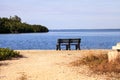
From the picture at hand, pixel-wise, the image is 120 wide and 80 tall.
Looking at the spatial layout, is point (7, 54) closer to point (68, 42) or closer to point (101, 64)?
point (101, 64)

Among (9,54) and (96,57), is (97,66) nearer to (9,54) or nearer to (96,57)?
(96,57)

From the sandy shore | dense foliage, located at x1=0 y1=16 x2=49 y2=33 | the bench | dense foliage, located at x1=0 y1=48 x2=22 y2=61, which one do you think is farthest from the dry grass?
dense foliage, located at x1=0 y1=16 x2=49 y2=33

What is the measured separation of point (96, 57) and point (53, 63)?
1991 millimetres

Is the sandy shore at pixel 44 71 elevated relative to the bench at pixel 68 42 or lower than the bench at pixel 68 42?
lower

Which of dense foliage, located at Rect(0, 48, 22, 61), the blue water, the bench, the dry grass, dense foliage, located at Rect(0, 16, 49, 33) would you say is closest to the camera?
the dry grass

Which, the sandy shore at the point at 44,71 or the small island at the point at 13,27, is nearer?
the sandy shore at the point at 44,71

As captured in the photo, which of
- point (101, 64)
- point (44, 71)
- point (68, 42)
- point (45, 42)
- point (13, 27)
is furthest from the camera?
point (13, 27)

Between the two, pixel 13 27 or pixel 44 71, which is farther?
pixel 13 27

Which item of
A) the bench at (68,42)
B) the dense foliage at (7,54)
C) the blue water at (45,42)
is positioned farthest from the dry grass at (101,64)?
the blue water at (45,42)

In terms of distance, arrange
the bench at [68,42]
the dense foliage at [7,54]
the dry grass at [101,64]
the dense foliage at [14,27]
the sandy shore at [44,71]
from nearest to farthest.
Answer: the sandy shore at [44,71], the dry grass at [101,64], the dense foliage at [7,54], the bench at [68,42], the dense foliage at [14,27]

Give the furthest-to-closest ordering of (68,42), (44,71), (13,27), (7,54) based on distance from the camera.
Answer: (13,27)
(68,42)
(7,54)
(44,71)

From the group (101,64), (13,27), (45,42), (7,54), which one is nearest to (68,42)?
(7,54)

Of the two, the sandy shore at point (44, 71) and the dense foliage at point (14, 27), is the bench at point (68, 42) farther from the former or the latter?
the dense foliage at point (14, 27)

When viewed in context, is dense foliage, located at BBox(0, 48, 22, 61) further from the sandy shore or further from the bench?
the bench
